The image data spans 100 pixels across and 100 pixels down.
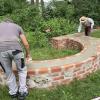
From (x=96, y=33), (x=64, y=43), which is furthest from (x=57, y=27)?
(x=64, y=43)

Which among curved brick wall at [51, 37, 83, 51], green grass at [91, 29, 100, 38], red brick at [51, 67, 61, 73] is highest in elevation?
red brick at [51, 67, 61, 73]

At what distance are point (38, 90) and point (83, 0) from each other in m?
10.4

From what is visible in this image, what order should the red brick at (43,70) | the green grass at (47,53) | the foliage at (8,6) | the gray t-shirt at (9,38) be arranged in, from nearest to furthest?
1. the gray t-shirt at (9,38)
2. the red brick at (43,70)
3. the green grass at (47,53)
4. the foliage at (8,6)

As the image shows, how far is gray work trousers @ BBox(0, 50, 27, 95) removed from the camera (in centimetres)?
614

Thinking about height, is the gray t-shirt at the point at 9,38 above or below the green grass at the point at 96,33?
above

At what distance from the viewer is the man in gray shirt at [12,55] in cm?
609

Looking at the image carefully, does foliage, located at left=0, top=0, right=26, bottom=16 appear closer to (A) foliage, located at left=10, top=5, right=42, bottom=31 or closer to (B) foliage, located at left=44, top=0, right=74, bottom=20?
(B) foliage, located at left=44, top=0, right=74, bottom=20

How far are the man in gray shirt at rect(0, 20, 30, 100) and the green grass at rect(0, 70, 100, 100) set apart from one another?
0.81 ft

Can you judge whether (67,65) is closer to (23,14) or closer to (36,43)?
(36,43)

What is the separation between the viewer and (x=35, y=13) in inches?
580

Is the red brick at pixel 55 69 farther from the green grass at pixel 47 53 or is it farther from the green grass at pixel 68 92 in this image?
the green grass at pixel 47 53

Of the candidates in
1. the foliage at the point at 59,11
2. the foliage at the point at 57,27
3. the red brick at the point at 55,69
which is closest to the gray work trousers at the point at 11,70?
the red brick at the point at 55,69

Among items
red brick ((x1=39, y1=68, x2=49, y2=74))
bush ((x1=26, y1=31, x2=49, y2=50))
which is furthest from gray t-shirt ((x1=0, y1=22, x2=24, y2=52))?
bush ((x1=26, y1=31, x2=49, y2=50))

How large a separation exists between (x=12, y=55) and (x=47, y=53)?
3.43 m
